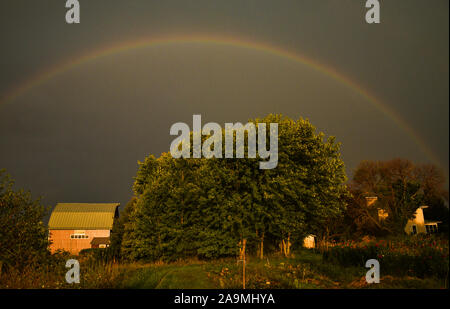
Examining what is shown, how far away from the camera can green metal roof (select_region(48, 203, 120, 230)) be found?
228 feet

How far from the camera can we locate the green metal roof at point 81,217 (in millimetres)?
69562

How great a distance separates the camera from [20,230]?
13.1 m

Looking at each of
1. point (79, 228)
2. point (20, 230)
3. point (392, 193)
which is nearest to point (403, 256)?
point (20, 230)

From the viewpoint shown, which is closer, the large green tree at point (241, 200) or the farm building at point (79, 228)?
the large green tree at point (241, 200)

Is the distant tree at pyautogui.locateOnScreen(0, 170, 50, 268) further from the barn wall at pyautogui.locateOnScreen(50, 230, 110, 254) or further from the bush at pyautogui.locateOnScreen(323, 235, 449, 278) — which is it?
the barn wall at pyautogui.locateOnScreen(50, 230, 110, 254)

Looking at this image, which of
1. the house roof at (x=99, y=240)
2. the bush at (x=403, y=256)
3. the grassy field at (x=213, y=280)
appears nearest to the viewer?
the grassy field at (x=213, y=280)

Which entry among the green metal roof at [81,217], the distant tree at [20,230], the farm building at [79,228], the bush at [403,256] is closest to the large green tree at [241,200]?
the bush at [403,256]

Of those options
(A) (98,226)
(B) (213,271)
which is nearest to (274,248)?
(B) (213,271)

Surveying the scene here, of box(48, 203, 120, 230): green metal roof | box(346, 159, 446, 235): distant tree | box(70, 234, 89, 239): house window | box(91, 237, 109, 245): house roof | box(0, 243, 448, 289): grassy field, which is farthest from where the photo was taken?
box(48, 203, 120, 230): green metal roof

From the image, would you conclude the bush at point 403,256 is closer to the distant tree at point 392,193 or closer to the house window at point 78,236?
the distant tree at point 392,193

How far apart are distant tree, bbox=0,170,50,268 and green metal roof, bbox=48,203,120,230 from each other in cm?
6001

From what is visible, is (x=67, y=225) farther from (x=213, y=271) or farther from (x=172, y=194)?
(x=213, y=271)

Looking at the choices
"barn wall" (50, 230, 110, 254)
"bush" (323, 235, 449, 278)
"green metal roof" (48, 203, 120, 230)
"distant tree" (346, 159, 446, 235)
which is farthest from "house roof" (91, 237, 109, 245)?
"bush" (323, 235, 449, 278)

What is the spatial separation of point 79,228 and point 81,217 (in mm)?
2834
